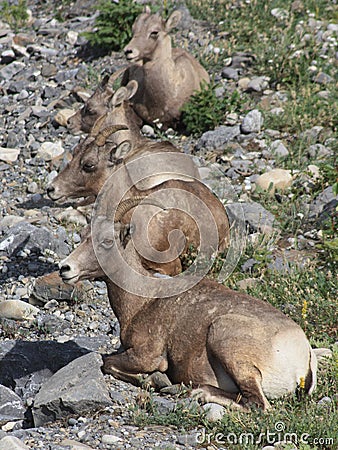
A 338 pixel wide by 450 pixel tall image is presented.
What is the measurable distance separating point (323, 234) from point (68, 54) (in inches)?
341

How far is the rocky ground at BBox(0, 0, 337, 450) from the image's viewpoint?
19.5 ft

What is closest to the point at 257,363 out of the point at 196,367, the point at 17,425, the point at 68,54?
the point at 196,367

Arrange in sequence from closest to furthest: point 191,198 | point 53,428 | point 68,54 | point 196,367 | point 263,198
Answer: point 53,428 < point 196,367 < point 191,198 < point 263,198 < point 68,54

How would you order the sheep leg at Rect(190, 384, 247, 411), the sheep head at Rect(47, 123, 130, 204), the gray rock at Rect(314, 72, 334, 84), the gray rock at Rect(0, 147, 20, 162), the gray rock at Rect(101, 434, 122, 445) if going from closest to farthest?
the gray rock at Rect(101, 434, 122, 445)
the sheep leg at Rect(190, 384, 247, 411)
the sheep head at Rect(47, 123, 130, 204)
the gray rock at Rect(0, 147, 20, 162)
the gray rock at Rect(314, 72, 334, 84)

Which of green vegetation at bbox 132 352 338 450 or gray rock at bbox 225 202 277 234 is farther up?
green vegetation at bbox 132 352 338 450

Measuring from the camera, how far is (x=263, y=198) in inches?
408

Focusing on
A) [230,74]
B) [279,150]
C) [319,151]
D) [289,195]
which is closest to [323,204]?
[289,195]

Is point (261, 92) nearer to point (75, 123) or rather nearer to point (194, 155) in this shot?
point (194, 155)

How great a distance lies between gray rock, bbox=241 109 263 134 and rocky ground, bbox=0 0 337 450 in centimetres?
1

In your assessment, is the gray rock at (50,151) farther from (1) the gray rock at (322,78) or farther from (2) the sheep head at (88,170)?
(1) the gray rock at (322,78)
